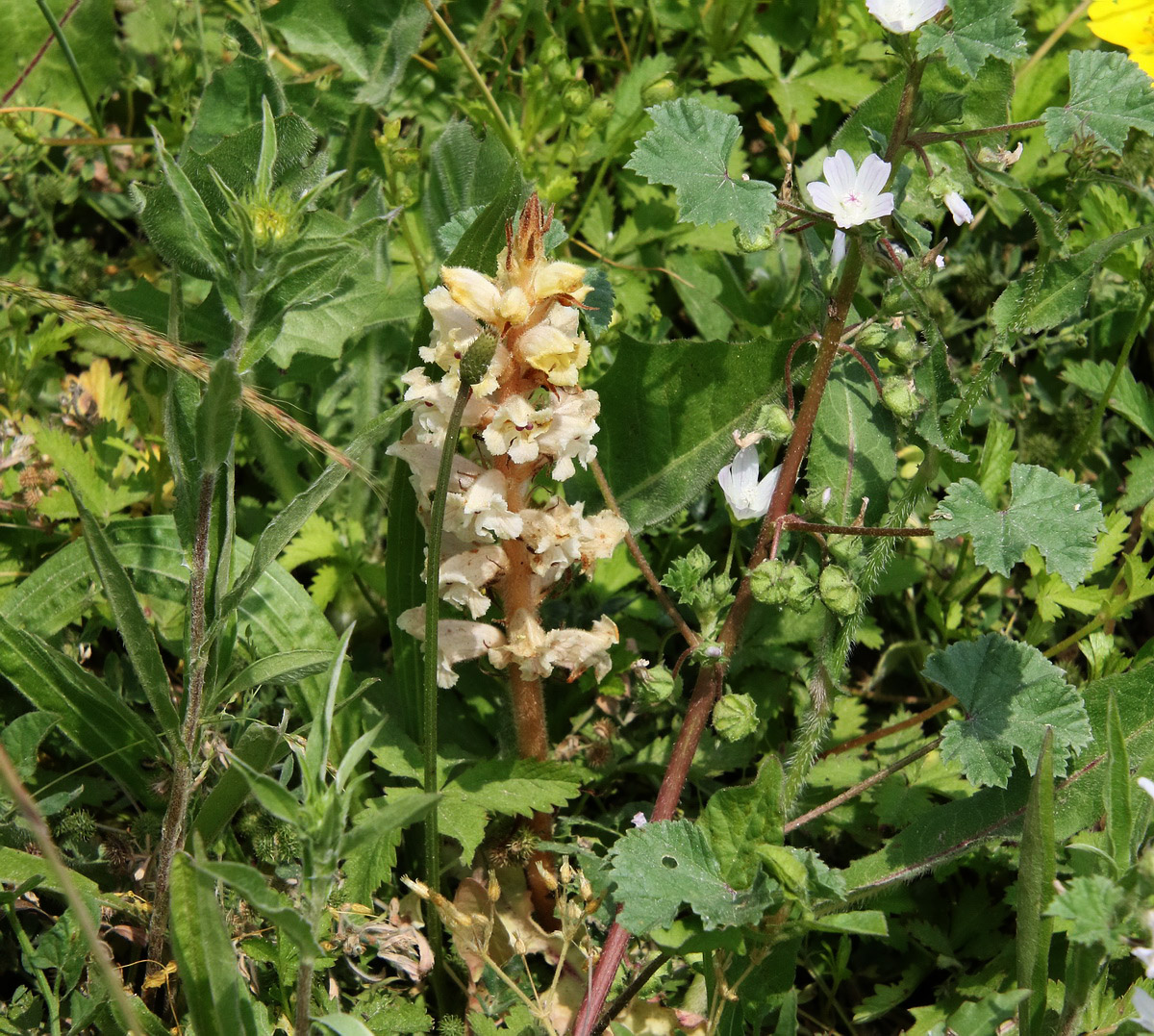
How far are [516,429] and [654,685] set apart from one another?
58 centimetres

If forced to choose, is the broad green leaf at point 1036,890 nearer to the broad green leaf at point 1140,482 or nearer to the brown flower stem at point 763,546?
the brown flower stem at point 763,546

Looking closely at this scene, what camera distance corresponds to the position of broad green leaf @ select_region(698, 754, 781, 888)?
6.41 ft

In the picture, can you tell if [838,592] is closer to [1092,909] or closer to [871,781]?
[871,781]

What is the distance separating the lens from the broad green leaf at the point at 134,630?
196cm

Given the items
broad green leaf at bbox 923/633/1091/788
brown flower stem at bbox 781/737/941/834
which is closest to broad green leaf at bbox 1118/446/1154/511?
broad green leaf at bbox 923/633/1091/788

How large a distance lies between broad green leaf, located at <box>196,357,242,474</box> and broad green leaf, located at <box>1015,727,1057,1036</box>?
1.37 metres

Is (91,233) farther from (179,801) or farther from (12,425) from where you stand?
(179,801)

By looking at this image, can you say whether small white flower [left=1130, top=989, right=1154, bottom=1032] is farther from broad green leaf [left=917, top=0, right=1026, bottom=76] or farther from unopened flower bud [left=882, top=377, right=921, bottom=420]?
broad green leaf [left=917, top=0, right=1026, bottom=76]

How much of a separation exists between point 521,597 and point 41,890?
3.59 ft

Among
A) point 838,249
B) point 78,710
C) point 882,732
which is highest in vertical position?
point 838,249

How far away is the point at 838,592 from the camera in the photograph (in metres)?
2.15

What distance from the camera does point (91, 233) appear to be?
3.57 m

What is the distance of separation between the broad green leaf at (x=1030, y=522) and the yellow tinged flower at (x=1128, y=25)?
75.5 inches

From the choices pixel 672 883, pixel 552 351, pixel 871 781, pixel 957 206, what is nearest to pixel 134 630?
pixel 552 351
